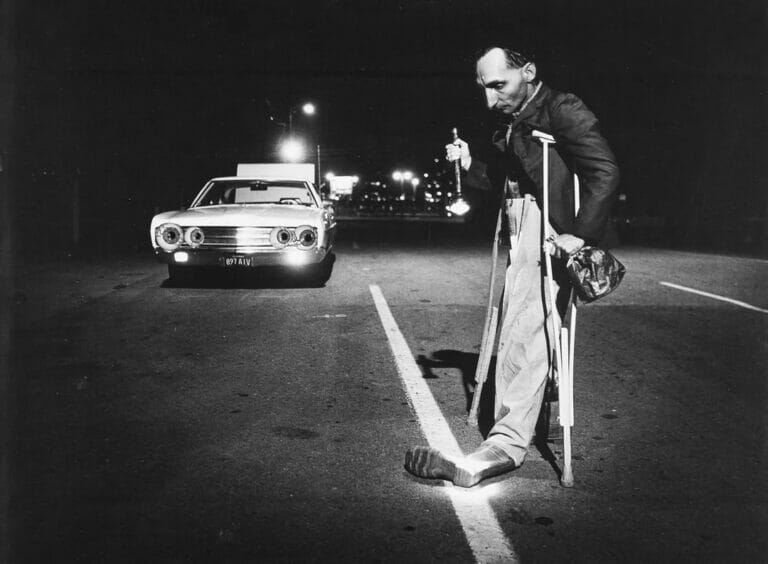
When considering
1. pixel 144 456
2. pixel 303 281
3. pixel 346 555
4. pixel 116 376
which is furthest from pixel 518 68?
pixel 303 281

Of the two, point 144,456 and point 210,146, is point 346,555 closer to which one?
point 144,456

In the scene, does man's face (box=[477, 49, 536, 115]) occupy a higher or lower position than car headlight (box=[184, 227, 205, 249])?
higher

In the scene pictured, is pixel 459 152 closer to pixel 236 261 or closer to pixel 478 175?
pixel 478 175

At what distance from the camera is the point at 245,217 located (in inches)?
372

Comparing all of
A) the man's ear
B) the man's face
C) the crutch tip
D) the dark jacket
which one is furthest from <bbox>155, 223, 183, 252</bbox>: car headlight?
the crutch tip

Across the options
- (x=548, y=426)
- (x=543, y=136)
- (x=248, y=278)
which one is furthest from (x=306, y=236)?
(x=543, y=136)

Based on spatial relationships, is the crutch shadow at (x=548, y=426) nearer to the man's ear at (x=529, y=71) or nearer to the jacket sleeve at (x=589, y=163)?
the jacket sleeve at (x=589, y=163)

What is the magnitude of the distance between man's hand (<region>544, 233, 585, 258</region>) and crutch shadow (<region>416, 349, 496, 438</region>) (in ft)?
4.00

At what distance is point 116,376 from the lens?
17.0 ft

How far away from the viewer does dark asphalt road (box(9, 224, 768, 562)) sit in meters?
2.71

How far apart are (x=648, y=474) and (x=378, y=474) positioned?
123 centimetres

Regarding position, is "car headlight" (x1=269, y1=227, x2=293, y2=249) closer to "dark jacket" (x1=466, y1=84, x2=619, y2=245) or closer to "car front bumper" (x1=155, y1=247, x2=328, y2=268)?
"car front bumper" (x1=155, y1=247, x2=328, y2=268)

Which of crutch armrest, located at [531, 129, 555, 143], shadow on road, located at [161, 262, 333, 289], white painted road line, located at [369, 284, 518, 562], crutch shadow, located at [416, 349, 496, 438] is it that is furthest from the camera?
shadow on road, located at [161, 262, 333, 289]

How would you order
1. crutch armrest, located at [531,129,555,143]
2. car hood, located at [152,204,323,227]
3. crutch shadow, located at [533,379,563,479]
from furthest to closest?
car hood, located at [152,204,323,227] < crutch shadow, located at [533,379,563,479] < crutch armrest, located at [531,129,555,143]
